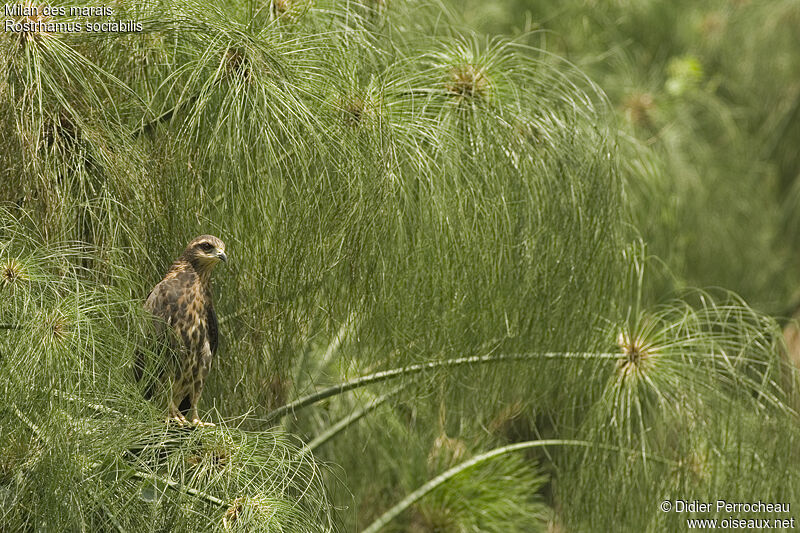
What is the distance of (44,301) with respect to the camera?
8.69 feet

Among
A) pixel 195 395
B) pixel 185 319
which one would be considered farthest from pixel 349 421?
pixel 185 319

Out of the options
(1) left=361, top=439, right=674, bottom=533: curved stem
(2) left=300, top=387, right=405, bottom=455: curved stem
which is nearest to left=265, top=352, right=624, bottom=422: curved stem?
(2) left=300, top=387, right=405, bottom=455: curved stem

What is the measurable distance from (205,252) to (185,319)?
A: 0.56 ft

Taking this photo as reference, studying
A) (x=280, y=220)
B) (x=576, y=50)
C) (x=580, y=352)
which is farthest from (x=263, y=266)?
(x=576, y=50)

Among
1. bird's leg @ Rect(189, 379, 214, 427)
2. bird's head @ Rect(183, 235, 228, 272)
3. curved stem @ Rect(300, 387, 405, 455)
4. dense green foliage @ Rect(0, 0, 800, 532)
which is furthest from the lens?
curved stem @ Rect(300, 387, 405, 455)

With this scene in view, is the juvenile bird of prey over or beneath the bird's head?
beneath

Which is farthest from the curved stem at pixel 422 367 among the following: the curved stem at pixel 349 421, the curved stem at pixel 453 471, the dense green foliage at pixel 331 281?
the curved stem at pixel 453 471

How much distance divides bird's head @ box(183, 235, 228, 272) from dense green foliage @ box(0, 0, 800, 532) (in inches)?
6.0

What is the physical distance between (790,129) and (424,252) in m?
4.71

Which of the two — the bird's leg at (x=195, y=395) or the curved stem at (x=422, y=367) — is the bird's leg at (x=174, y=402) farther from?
the curved stem at (x=422, y=367)

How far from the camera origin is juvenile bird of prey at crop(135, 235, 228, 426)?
287 cm

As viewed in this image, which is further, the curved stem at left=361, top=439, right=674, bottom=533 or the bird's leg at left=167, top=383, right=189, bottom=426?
the curved stem at left=361, top=439, right=674, bottom=533

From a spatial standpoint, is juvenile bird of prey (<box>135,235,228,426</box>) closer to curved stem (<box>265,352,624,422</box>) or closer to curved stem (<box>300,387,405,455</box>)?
curved stem (<box>265,352,624,422</box>)

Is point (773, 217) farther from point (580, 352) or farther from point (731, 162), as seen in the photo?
point (580, 352)
